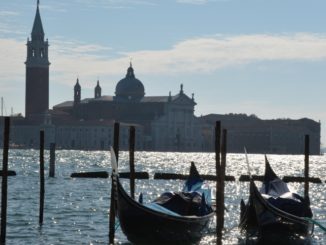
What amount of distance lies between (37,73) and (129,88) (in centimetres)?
1606

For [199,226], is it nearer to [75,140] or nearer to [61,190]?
[61,190]

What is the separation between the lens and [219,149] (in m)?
22.4

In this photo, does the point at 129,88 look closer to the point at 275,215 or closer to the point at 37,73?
the point at 37,73

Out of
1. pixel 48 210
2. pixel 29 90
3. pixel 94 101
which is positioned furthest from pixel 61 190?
pixel 94 101

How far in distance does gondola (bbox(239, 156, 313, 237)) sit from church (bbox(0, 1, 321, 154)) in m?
118

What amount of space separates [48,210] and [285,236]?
1025 centimetres

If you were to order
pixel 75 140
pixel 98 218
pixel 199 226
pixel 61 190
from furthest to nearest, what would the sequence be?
pixel 75 140, pixel 61 190, pixel 98 218, pixel 199 226

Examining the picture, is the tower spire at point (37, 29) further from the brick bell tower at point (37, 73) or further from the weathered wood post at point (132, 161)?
the weathered wood post at point (132, 161)

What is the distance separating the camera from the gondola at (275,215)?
21266 millimetres

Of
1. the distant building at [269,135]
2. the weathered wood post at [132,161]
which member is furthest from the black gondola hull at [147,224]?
the distant building at [269,135]

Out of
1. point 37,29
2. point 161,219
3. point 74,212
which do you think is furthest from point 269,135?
point 161,219

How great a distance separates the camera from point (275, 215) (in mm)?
21312

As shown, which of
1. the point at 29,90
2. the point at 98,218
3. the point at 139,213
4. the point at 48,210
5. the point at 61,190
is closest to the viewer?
the point at 139,213

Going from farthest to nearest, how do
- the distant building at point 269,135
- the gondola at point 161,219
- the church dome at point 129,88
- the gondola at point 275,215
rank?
the distant building at point 269,135 < the church dome at point 129,88 < the gondola at point 275,215 < the gondola at point 161,219
